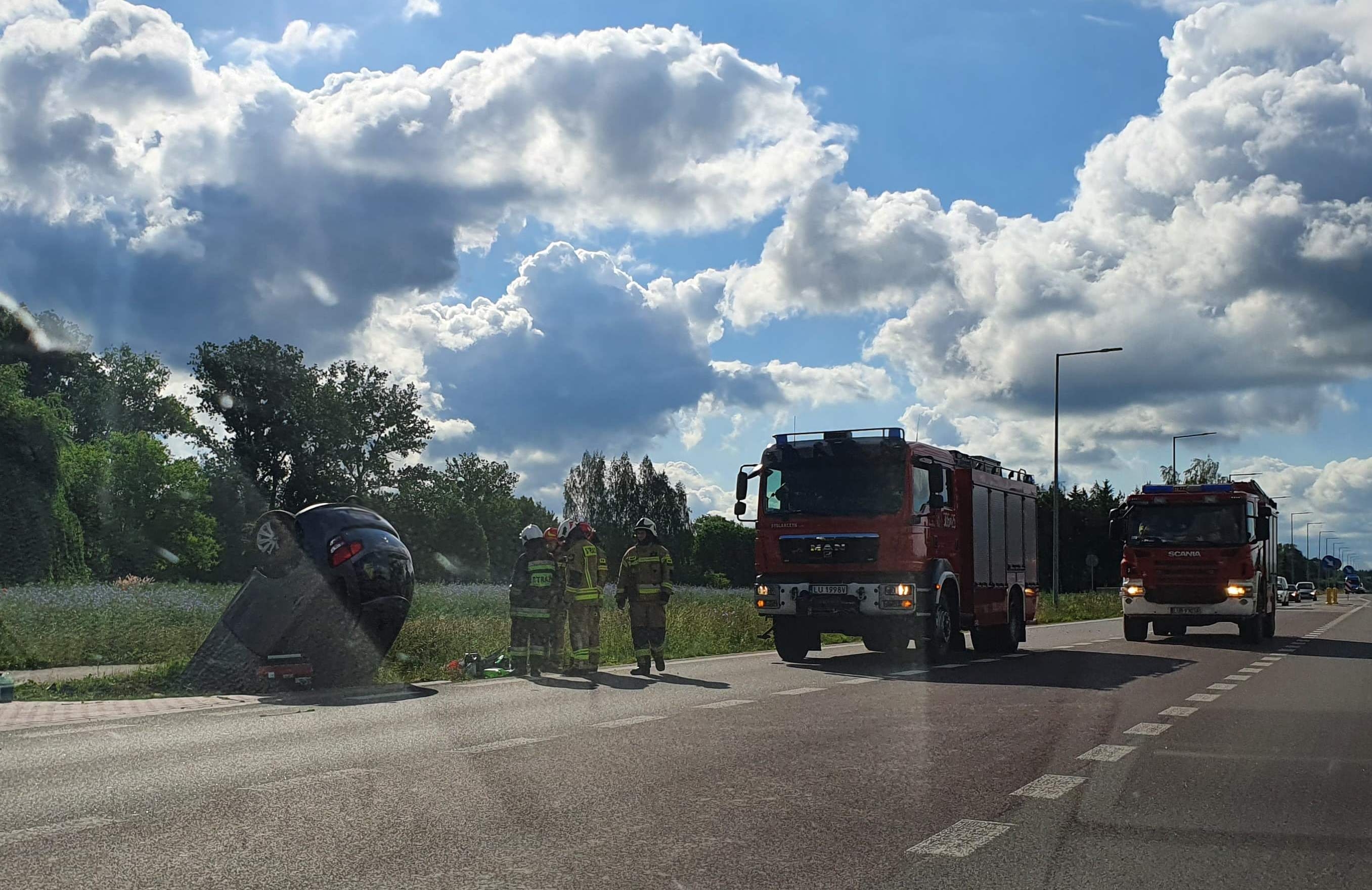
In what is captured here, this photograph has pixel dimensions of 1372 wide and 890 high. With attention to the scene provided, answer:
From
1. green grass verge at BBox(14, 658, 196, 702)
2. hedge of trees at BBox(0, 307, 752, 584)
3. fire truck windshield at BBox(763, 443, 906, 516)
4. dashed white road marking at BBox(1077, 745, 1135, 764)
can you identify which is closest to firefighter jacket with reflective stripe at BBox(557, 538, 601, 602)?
fire truck windshield at BBox(763, 443, 906, 516)

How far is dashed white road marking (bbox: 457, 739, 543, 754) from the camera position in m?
8.72

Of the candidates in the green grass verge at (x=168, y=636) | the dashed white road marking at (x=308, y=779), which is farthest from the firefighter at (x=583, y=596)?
the dashed white road marking at (x=308, y=779)

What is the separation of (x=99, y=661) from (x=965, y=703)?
10.2 meters

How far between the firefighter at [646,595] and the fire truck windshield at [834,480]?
2.92 metres

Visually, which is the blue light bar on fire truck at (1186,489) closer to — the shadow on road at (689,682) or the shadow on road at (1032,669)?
the shadow on road at (1032,669)

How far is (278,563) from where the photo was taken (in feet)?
46.3

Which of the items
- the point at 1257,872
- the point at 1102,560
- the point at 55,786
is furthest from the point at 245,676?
the point at 1102,560

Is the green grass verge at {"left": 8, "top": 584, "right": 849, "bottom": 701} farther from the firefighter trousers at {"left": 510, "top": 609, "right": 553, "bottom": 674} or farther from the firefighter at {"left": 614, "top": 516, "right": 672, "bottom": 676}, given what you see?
the firefighter at {"left": 614, "top": 516, "right": 672, "bottom": 676}

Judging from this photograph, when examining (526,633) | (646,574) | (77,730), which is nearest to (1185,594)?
(646,574)

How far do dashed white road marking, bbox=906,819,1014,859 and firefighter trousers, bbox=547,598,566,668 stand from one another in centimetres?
926

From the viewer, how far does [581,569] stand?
1541 cm

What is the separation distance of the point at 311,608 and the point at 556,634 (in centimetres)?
302

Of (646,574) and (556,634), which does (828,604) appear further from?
(556,634)

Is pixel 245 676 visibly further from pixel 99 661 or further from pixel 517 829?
pixel 517 829
